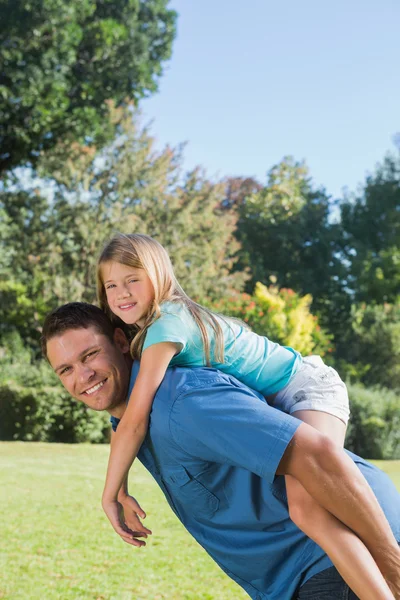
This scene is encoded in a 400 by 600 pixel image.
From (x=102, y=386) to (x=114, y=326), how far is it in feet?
1.21

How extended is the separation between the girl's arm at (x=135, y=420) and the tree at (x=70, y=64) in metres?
19.0

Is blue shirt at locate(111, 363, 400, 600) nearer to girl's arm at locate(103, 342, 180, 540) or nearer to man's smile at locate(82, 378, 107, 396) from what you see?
girl's arm at locate(103, 342, 180, 540)

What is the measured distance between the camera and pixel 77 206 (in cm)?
1998

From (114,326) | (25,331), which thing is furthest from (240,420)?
(25,331)

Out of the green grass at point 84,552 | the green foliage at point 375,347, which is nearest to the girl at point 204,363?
the green grass at point 84,552

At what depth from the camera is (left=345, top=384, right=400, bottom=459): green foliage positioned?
1811 cm

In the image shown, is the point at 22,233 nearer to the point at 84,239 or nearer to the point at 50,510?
the point at 84,239

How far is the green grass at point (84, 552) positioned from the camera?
6516 millimetres

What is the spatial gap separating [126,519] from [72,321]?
811 millimetres

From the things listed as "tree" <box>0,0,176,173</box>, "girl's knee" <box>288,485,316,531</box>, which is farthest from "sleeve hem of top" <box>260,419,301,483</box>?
"tree" <box>0,0,176,173</box>

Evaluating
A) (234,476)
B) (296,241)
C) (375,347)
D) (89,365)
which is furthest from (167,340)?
(296,241)

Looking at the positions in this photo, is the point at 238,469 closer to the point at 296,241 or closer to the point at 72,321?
the point at 72,321

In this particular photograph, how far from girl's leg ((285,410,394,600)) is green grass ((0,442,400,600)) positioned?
15.3 ft

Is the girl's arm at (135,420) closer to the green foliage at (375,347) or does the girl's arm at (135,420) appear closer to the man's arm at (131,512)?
the man's arm at (131,512)
